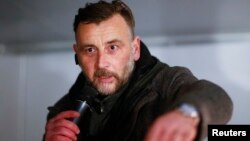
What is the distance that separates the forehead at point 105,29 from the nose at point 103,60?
0.04 metres

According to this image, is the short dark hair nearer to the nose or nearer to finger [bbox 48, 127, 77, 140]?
the nose

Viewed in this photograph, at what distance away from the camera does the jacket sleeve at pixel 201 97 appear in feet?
1.15

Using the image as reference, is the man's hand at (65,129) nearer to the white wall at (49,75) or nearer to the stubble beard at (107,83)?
the stubble beard at (107,83)

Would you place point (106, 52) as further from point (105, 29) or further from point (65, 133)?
point (65, 133)

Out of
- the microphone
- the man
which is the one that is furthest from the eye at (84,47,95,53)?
the microphone

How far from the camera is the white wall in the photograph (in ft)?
3.14

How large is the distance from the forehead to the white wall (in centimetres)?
31

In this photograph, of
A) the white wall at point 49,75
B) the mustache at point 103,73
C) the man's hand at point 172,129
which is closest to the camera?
the man's hand at point 172,129

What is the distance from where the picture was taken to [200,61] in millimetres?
982

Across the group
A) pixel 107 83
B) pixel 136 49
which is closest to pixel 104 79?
pixel 107 83

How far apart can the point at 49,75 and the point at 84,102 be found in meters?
0.51

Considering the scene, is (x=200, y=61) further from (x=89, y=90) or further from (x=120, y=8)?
(x=89, y=90)

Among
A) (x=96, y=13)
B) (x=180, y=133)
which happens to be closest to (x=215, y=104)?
(x=180, y=133)

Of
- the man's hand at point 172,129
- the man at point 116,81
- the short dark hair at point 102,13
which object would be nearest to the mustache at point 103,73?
the man at point 116,81
